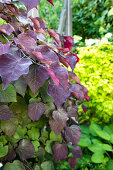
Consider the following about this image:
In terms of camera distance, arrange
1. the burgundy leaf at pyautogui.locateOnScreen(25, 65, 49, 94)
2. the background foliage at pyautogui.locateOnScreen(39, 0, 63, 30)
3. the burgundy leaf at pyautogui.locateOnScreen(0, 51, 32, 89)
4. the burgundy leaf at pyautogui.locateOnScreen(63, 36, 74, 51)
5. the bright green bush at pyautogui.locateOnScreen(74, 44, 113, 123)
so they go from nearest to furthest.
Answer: the burgundy leaf at pyautogui.locateOnScreen(0, 51, 32, 89) < the burgundy leaf at pyautogui.locateOnScreen(25, 65, 49, 94) < the burgundy leaf at pyautogui.locateOnScreen(63, 36, 74, 51) < the bright green bush at pyautogui.locateOnScreen(74, 44, 113, 123) < the background foliage at pyautogui.locateOnScreen(39, 0, 63, 30)

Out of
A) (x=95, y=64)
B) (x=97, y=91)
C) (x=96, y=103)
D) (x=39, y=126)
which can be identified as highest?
(x=95, y=64)

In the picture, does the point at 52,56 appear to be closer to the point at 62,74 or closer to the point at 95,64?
the point at 62,74

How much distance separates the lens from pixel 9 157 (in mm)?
848

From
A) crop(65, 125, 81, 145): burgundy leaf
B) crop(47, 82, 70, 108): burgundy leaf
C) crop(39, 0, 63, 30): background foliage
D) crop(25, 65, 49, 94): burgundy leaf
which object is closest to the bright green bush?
crop(39, 0, 63, 30): background foliage

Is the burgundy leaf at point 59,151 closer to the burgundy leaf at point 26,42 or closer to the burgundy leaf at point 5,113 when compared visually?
the burgundy leaf at point 5,113

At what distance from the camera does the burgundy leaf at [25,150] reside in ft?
2.80

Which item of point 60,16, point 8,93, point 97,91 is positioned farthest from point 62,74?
point 60,16

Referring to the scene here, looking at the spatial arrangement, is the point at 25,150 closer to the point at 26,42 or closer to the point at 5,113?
the point at 5,113

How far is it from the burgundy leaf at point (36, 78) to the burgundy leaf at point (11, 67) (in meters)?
0.08

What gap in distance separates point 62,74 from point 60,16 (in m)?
2.94

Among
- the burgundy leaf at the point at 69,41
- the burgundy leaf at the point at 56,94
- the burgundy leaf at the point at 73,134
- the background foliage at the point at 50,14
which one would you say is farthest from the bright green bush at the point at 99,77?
the burgundy leaf at the point at 56,94

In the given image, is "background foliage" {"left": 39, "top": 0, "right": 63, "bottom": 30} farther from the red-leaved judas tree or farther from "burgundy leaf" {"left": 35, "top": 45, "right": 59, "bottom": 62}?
"burgundy leaf" {"left": 35, "top": 45, "right": 59, "bottom": 62}

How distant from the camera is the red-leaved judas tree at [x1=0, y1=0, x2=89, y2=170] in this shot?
1.90ft

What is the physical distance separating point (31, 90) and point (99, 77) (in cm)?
164
